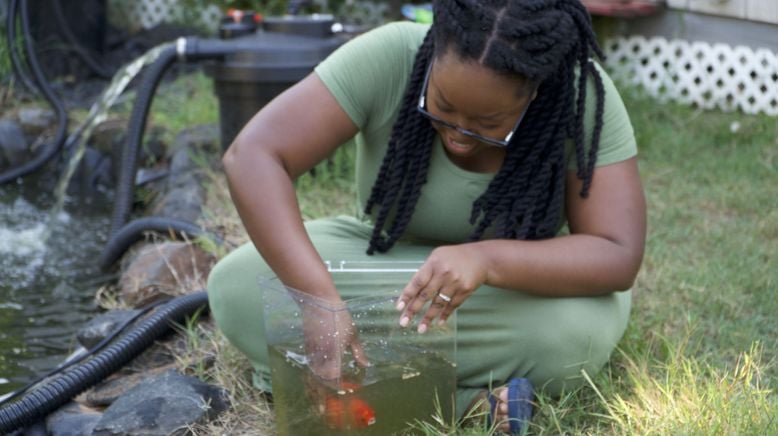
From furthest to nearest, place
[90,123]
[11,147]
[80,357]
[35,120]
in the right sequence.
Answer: [35,120], [11,147], [90,123], [80,357]

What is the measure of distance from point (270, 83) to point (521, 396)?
243 centimetres

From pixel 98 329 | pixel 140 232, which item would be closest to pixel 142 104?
pixel 140 232

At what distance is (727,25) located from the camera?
5504 millimetres

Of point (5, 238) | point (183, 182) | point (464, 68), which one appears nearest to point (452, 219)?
point (464, 68)

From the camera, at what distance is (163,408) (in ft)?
7.85

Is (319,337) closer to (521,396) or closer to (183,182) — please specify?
(521,396)

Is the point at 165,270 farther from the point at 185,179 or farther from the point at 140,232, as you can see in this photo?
the point at 185,179

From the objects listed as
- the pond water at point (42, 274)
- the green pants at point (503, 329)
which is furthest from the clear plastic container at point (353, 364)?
the pond water at point (42, 274)

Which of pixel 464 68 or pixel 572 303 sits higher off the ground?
pixel 464 68

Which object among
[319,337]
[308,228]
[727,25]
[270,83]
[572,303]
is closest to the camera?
[319,337]

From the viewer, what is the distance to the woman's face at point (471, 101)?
6.91 feet

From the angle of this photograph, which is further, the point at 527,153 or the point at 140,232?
the point at 140,232

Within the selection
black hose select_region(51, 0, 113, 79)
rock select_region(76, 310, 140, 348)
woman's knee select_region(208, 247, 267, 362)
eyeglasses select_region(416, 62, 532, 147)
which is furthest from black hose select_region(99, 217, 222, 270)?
black hose select_region(51, 0, 113, 79)

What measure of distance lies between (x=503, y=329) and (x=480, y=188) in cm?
32
